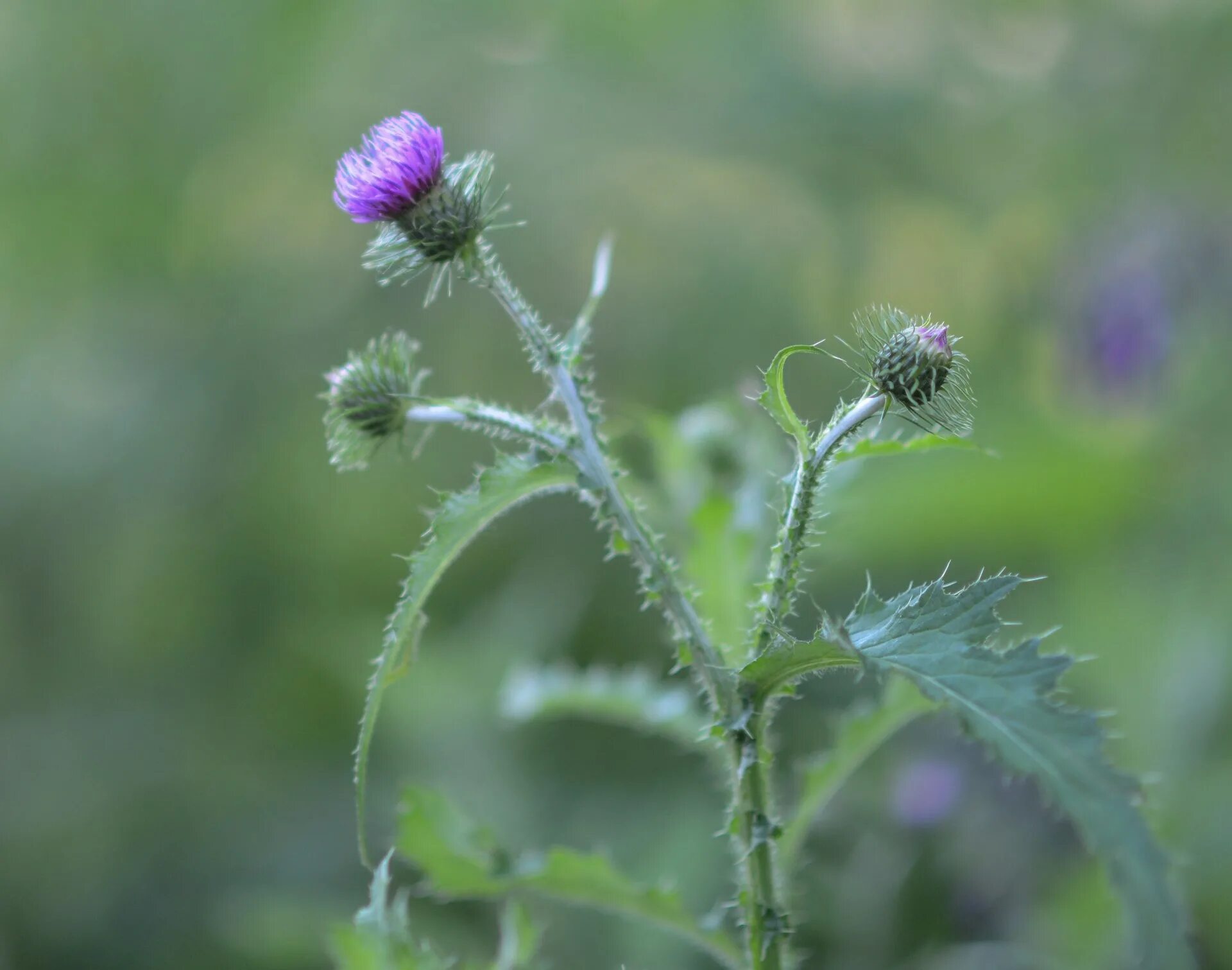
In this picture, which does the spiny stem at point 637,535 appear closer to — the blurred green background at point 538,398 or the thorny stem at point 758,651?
the thorny stem at point 758,651

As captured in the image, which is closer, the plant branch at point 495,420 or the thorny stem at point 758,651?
the thorny stem at point 758,651

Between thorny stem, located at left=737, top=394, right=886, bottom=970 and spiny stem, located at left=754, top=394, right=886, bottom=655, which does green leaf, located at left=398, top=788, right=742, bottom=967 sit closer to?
thorny stem, located at left=737, top=394, right=886, bottom=970

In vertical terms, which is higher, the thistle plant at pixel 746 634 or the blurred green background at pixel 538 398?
the blurred green background at pixel 538 398

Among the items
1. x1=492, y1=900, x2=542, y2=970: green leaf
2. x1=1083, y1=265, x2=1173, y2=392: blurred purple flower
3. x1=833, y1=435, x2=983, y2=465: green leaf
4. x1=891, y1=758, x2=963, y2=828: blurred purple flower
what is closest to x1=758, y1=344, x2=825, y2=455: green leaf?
x1=833, y1=435, x2=983, y2=465: green leaf

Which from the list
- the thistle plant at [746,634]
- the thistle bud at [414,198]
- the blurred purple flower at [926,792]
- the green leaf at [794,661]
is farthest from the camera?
the blurred purple flower at [926,792]

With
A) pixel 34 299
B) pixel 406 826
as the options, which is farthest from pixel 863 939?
pixel 34 299

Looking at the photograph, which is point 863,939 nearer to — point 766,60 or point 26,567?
point 26,567

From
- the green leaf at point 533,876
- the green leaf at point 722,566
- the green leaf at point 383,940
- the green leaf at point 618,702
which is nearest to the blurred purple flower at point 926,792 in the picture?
the green leaf at point 618,702
